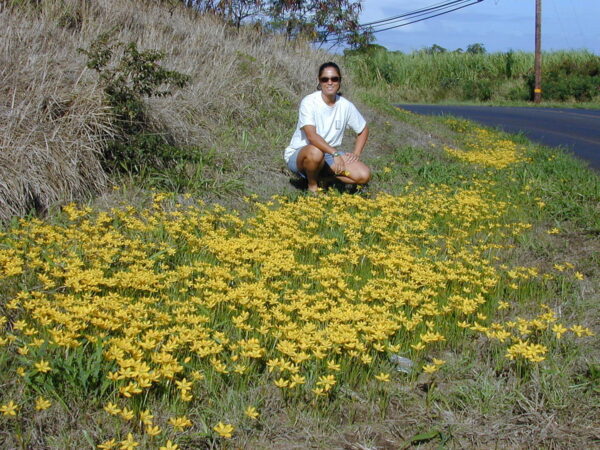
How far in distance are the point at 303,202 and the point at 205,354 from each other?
3.23 meters

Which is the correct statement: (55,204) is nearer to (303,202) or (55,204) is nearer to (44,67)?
(44,67)

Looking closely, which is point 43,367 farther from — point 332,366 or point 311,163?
point 311,163

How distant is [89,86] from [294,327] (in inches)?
154

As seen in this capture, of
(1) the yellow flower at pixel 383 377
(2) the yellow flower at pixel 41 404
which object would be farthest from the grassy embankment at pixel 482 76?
(2) the yellow flower at pixel 41 404

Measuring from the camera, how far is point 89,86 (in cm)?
595

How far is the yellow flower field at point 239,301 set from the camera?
2.79 metres

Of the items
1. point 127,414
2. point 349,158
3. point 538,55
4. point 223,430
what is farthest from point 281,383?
point 538,55

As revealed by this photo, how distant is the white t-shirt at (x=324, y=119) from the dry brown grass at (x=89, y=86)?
1151 millimetres

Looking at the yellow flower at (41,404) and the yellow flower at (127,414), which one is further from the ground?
the yellow flower at (41,404)

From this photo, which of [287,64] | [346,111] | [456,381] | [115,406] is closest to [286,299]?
[456,381]

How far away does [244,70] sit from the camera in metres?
9.79

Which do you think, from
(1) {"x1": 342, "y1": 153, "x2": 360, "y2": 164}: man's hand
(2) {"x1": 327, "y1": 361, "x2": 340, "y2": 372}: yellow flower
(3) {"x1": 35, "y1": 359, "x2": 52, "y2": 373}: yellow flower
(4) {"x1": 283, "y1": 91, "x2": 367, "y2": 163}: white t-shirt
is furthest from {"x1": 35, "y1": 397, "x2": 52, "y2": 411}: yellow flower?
(1) {"x1": 342, "y1": 153, "x2": 360, "y2": 164}: man's hand

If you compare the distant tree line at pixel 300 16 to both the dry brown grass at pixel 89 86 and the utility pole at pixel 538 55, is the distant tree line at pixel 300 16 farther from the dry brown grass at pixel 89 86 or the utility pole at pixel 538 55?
the utility pole at pixel 538 55

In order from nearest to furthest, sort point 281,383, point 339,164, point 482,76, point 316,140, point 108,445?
point 108,445
point 281,383
point 316,140
point 339,164
point 482,76
